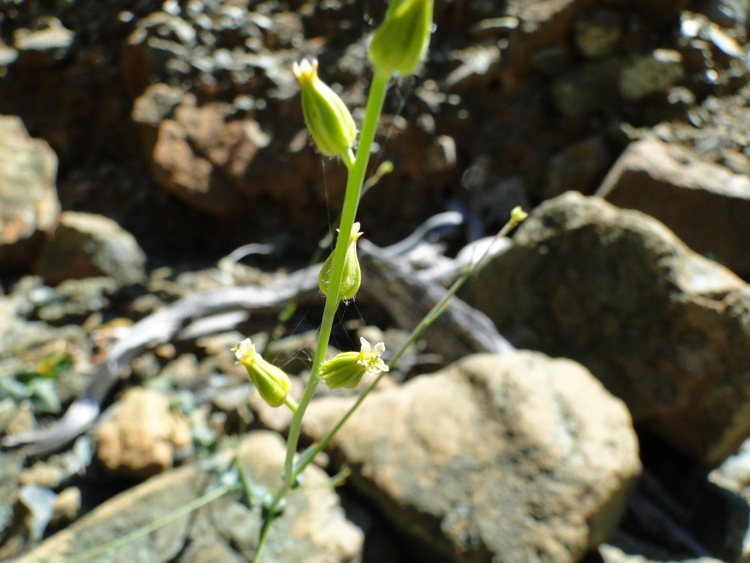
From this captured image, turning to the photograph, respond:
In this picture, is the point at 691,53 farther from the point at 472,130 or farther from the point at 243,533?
the point at 243,533

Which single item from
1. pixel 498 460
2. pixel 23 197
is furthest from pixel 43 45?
pixel 498 460

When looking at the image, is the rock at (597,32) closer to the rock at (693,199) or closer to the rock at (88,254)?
the rock at (693,199)

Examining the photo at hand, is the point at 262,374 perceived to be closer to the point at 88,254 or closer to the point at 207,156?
the point at 88,254

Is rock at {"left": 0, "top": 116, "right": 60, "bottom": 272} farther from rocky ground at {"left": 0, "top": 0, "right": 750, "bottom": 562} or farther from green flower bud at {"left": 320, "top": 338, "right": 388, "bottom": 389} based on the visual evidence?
green flower bud at {"left": 320, "top": 338, "right": 388, "bottom": 389}

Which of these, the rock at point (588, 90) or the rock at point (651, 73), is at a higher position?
the rock at point (651, 73)

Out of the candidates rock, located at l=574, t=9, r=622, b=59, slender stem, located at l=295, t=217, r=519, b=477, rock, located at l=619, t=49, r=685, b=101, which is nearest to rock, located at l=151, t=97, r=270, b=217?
rock, located at l=574, t=9, r=622, b=59

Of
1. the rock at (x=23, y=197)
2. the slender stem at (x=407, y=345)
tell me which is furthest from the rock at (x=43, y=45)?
the slender stem at (x=407, y=345)

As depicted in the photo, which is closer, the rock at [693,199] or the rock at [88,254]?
the rock at [693,199]
